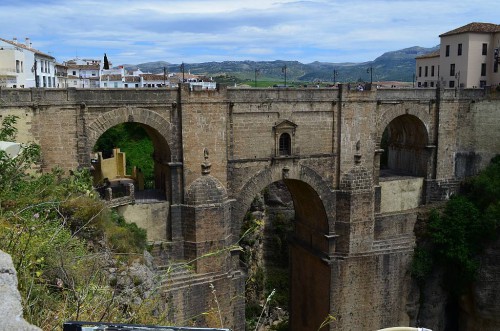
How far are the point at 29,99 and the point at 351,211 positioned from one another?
1419 centimetres

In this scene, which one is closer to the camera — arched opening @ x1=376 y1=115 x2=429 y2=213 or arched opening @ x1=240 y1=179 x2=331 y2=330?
arched opening @ x1=240 y1=179 x2=331 y2=330

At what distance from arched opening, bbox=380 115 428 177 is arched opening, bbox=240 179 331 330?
5064 mm

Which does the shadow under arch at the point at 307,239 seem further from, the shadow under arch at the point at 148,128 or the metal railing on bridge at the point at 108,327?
the metal railing on bridge at the point at 108,327

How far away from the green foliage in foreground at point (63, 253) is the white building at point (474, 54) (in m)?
26.6

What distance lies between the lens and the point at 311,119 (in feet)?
72.4

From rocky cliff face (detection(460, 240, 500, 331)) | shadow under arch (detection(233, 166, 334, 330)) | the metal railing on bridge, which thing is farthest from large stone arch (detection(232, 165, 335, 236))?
the metal railing on bridge

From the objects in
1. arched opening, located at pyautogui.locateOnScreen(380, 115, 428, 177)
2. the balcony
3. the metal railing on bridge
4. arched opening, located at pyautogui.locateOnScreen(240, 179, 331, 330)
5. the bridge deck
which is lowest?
arched opening, located at pyautogui.locateOnScreen(240, 179, 331, 330)

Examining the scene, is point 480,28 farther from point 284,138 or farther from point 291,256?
point 291,256

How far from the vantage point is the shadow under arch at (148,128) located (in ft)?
60.7

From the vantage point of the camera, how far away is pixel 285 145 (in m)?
22.2

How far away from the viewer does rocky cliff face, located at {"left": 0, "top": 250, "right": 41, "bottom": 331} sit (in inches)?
142

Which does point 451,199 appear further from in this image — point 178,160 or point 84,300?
point 84,300

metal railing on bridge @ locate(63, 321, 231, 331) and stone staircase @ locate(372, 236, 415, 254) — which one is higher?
metal railing on bridge @ locate(63, 321, 231, 331)

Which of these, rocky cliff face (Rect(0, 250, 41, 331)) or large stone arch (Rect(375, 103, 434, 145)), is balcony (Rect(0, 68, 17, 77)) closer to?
large stone arch (Rect(375, 103, 434, 145))
